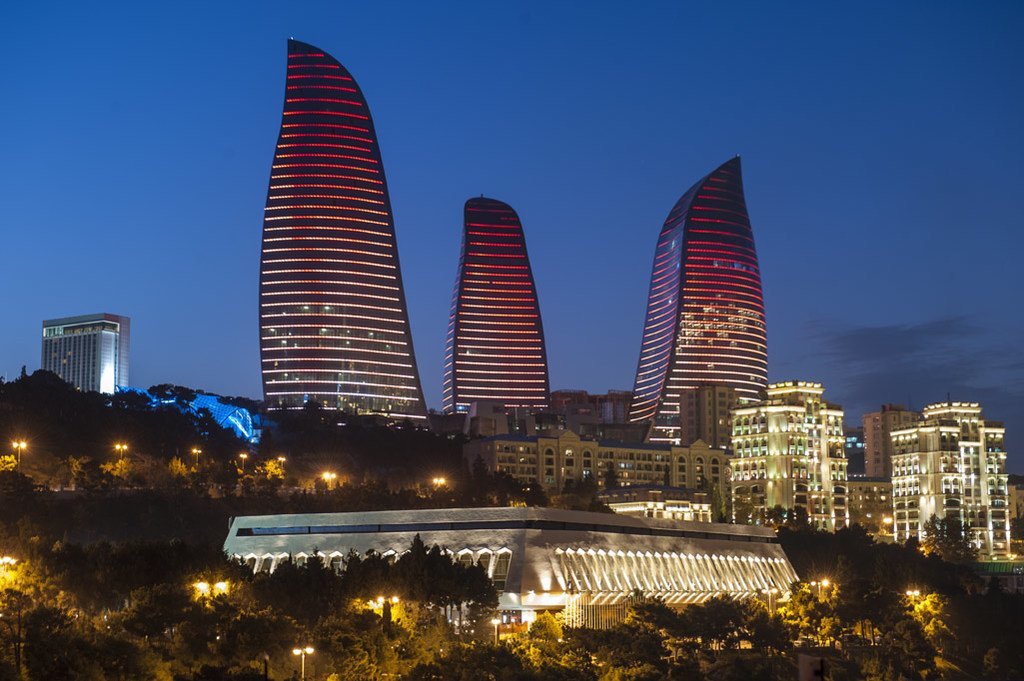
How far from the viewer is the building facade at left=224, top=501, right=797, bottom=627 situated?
116 m

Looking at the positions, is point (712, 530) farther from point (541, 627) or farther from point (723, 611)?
point (541, 627)

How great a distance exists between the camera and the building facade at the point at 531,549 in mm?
116375

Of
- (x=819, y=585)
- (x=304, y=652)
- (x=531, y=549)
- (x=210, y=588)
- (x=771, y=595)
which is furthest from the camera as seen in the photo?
(x=819, y=585)

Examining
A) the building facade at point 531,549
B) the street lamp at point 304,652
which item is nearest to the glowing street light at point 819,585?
the building facade at point 531,549

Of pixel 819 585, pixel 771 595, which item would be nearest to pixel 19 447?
pixel 771 595

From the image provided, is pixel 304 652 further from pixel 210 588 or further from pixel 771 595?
pixel 771 595

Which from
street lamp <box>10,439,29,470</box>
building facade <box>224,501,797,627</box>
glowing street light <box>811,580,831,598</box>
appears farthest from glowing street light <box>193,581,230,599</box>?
glowing street light <box>811,580,831,598</box>

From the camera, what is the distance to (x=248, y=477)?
18600cm

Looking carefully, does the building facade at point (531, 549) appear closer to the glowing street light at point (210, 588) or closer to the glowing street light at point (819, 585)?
the glowing street light at point (210, 588)

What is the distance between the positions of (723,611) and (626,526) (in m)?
13.2

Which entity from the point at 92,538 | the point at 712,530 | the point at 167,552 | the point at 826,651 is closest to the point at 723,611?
the point at 826,651

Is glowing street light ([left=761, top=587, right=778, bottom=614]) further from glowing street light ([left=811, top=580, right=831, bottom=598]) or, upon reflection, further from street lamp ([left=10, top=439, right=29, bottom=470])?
street lamp ([left=10, top=439, right=29, bottom=470])

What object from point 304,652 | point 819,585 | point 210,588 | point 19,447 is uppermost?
point 19,447

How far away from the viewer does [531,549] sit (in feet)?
385
